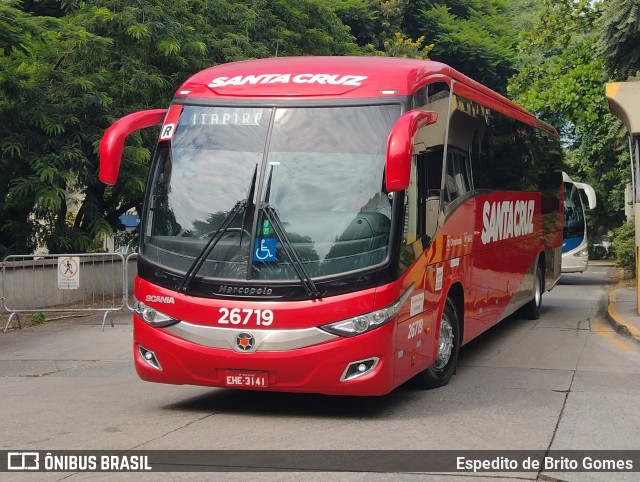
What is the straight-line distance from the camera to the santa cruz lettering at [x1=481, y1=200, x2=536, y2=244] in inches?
486

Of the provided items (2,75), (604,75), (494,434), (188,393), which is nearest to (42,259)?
(2,75)

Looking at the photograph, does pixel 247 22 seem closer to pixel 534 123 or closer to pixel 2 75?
pixel 2 75

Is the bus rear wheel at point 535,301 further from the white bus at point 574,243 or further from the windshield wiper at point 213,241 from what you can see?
the white bus at point 574,243

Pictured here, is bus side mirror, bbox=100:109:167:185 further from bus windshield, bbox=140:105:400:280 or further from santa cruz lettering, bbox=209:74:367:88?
santa cruz lettering, bbox=209:74:367:88

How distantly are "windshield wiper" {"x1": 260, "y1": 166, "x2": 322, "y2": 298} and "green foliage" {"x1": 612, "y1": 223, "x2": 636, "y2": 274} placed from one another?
20318mm

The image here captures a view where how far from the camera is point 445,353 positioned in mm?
10336

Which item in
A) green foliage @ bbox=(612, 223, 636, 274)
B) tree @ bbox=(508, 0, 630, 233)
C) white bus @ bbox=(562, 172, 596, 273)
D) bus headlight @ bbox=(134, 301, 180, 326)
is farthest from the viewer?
white bus @ bbox=(562, 172, 596, 273)

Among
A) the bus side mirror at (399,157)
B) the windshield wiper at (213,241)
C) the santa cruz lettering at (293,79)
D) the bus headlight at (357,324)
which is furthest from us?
the santa cruz lettering at (293,79)

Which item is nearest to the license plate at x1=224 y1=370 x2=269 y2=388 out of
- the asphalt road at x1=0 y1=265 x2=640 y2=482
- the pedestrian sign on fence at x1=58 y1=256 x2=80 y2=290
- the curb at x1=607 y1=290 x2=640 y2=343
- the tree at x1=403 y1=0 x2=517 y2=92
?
the asphalt road at x1=0 y1=265 x2=640 y2=482

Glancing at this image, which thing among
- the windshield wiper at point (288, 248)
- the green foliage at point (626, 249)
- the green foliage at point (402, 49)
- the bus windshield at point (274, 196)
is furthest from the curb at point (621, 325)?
the green foliage at point (402, 49)

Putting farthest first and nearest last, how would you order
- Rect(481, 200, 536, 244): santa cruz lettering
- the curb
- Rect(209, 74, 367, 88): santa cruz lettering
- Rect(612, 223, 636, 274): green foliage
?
Rect(612, 223, 636, 274): green foliage → the curb → Rect(481, 200, 536, 244): santa cruz lettering → Rect(209, 74, 367, 88): santa cruz lettering

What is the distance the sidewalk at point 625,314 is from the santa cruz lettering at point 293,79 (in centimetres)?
723

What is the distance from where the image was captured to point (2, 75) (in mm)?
20047

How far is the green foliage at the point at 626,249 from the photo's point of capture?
27141 millimetres
